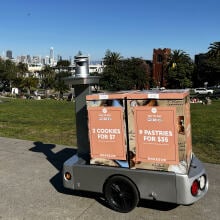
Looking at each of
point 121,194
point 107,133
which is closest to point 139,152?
point 107,133

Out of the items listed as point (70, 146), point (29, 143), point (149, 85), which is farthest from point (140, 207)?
point (149, 85)

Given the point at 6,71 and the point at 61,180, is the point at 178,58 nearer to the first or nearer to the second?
the point at 6,71

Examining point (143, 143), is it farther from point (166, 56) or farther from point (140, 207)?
point (166, 56)

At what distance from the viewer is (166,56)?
99.6m

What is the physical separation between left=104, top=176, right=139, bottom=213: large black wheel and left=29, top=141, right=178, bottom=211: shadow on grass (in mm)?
227

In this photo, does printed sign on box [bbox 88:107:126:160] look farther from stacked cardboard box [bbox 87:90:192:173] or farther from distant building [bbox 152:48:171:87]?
distant building [bbox 152:48:171:87]

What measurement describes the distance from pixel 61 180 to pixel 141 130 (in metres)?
2.28

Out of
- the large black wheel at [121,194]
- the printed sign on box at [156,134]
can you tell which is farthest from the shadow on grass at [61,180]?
the printed sign on box at [156,134]

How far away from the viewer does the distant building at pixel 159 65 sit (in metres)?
101

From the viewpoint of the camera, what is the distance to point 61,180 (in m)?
6.11

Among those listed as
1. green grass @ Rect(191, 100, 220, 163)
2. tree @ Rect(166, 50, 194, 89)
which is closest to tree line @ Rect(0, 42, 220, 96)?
tree @ Rect(166, 50, 194, 89)

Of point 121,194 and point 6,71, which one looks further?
point 6,71

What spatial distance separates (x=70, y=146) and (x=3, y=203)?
12.5ft

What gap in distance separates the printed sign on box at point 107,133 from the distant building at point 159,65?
96.9 meters
